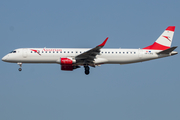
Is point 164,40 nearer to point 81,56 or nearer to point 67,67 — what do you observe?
point 81,56

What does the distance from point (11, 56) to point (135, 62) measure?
2010 centimetres

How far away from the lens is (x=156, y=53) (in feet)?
189

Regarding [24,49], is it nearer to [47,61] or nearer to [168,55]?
[47,61]

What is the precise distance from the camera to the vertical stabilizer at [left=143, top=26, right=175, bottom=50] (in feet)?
195

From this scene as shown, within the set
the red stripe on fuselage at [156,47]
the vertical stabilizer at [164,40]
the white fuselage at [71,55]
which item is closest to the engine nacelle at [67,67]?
the white fuselage at [71,55]

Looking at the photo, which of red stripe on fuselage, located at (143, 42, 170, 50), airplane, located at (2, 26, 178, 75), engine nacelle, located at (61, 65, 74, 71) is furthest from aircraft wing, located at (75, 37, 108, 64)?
red stripe on fuselage, located at (143, 42, 170, 50)

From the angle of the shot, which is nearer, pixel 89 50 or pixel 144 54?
pixel 89 50

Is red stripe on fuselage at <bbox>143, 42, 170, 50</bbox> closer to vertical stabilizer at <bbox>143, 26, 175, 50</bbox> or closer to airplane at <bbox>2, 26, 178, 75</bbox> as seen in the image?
vertical stabilizer at <bbox>143, 26, 175, 50</bbox>

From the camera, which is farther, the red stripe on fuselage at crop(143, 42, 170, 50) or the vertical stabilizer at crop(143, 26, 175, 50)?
the vertical stabilizer at crop(143, 26, 175, 50)

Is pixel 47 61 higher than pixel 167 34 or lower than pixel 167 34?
lower

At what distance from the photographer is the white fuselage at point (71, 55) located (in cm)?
5562

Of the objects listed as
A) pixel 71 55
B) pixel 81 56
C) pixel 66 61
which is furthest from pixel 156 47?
pixel 66 61

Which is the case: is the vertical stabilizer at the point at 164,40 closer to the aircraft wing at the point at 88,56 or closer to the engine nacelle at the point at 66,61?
the aircraft wing at the point at 88,56

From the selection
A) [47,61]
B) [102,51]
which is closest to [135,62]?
[102,51]
